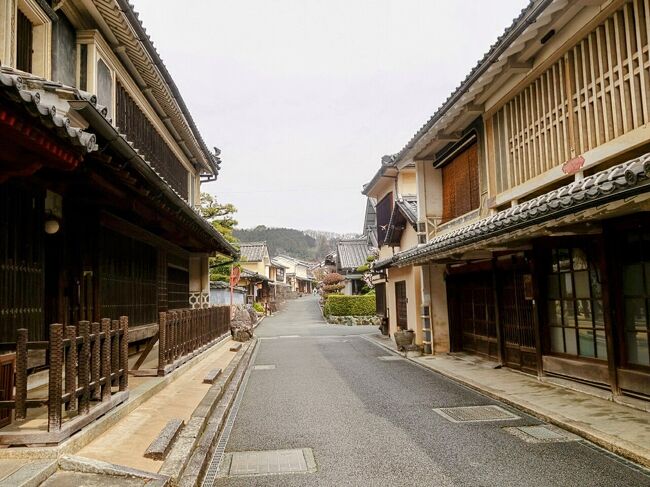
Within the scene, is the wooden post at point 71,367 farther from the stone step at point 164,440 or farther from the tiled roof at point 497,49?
the tiled roof at point 497,49

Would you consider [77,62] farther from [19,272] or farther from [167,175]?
[167,175]

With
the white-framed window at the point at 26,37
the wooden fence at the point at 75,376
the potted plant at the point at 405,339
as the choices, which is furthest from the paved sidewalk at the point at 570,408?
the white-framed window at the point at 26,37

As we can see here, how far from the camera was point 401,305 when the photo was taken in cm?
2147

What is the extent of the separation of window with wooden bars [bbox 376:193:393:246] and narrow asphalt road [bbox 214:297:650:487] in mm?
12226

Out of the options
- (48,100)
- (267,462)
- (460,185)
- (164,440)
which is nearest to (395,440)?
(267,462)

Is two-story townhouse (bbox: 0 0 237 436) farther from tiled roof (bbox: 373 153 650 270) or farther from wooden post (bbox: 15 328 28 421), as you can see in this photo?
tiled roof (bbox: 373 153 650 270)

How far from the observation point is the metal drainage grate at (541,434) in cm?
679

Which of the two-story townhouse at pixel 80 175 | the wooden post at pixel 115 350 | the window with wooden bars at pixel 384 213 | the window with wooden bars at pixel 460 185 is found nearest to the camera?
the two-story townhouse at pixel 80 175

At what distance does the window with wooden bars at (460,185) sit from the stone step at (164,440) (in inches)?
386

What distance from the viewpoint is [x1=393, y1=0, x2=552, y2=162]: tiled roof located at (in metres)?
7.94

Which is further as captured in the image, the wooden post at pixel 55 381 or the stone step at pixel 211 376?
the stone step at pixel 211 376

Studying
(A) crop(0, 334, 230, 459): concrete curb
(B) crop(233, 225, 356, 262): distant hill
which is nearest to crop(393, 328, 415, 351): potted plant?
(A) crop(0, 334, 230, 459): concrete curb

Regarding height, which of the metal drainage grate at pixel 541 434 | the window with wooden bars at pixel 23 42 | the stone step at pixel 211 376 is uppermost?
the window with wooden bars at pixel 23 42

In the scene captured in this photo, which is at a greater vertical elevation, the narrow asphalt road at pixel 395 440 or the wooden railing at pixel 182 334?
the wooden railing at pixel 182 334
